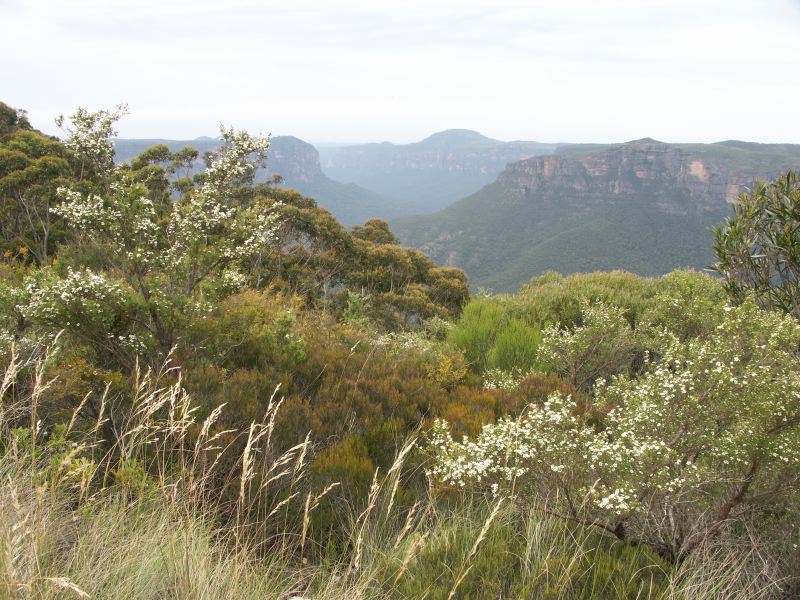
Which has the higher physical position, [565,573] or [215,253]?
[215,253]

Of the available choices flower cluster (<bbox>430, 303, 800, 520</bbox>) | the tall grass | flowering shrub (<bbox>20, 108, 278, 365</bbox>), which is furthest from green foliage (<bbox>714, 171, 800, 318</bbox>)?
flowering shrub (<bbox>20, 108, 278, 365</bbox>)

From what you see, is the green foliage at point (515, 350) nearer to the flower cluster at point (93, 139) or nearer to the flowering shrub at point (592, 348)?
the flowering shrub at point (592, 348)

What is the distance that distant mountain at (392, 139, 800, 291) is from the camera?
100481 mm

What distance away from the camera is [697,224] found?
111 metres

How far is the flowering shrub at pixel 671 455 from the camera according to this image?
2.65 meters

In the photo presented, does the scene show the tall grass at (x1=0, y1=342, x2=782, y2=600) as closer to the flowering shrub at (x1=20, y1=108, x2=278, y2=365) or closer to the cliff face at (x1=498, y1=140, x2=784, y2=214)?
the flowering shrub at (x1=20, y1=108, x2=278, y2=365)

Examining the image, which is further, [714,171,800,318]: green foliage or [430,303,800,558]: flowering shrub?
[714,171,800,318]: green foliage

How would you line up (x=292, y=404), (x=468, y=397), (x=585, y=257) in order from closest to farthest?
(x=292, y=404), (x=468, y=397), (x=585, y=257)

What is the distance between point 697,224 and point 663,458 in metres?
127

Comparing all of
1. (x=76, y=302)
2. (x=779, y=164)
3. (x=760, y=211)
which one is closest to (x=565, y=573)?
(x=76, y=302)

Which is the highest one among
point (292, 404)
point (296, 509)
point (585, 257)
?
point (292, 404)

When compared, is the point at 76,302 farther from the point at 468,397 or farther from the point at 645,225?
the point at 645,225

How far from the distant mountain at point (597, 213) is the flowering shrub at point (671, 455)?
291 feet

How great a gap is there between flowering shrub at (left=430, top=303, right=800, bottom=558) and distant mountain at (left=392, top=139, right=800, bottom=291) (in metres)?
88.7
